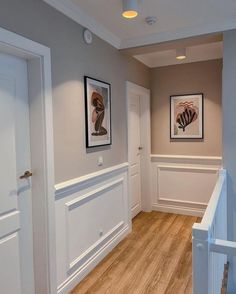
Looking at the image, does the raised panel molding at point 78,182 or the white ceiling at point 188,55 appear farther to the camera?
the white ceiling at point 188,55

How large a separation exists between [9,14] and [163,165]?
3.13 meters

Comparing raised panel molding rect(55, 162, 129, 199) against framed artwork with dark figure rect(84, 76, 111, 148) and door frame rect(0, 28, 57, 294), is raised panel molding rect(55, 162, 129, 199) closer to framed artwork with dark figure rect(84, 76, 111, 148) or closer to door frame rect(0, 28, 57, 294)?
door frame rect(0, 28, 57, 294)

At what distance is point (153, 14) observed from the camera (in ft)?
7.70

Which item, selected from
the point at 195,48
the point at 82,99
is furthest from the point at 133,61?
the point at 82,99

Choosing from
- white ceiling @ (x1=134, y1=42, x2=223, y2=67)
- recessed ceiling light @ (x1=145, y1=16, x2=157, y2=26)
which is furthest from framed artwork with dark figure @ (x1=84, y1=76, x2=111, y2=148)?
white ceiling @ (x1=134, y1=42, x2=223, y2=67)

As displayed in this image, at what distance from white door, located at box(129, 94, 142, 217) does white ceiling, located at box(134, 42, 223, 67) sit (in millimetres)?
597

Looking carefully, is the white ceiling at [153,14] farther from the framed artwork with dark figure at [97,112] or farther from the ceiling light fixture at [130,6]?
the framed artwork with dark figure at [97,112]

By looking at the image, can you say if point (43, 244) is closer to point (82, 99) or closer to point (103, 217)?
point (103, 217)

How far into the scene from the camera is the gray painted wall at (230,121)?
8.37 feet

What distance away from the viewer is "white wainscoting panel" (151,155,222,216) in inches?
151

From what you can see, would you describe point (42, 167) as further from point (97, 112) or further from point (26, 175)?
point (97, 112)

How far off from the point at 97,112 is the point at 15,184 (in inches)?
44.9

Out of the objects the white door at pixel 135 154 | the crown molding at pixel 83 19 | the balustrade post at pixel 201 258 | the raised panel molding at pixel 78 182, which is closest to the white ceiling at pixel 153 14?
the crown molding at pixel 83 19

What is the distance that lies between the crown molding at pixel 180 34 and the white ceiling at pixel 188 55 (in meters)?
0.59
